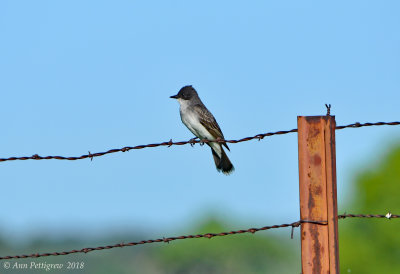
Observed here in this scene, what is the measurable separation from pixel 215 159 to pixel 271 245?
232 feet

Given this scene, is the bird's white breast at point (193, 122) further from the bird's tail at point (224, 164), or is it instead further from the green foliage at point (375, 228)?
the green foliage at point (375, 228)

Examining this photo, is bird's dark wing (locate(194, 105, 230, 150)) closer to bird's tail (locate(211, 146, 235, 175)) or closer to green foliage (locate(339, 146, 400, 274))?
bird's tail (locate(211, 146, 235, 175))

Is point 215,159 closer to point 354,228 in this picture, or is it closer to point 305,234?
point 305,234

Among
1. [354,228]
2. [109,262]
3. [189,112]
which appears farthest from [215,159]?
[354,228]

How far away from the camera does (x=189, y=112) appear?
1522 centimetres

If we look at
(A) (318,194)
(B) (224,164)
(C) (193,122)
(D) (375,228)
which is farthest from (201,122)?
(D) (375,228)

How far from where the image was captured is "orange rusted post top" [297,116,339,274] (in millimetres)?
6492

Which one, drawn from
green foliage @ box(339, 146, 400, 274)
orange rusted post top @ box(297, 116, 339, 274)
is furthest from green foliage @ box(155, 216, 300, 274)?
orange rusted post top @ box(297, 116, 339, 274)

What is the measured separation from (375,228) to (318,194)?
180 feet

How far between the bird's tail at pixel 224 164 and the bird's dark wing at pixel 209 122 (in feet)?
1.87

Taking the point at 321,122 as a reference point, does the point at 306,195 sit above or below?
below

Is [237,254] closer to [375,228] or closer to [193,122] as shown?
[375,228]

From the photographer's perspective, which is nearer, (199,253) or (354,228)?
(354,228)

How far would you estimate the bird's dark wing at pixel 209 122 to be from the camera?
14.9 m
